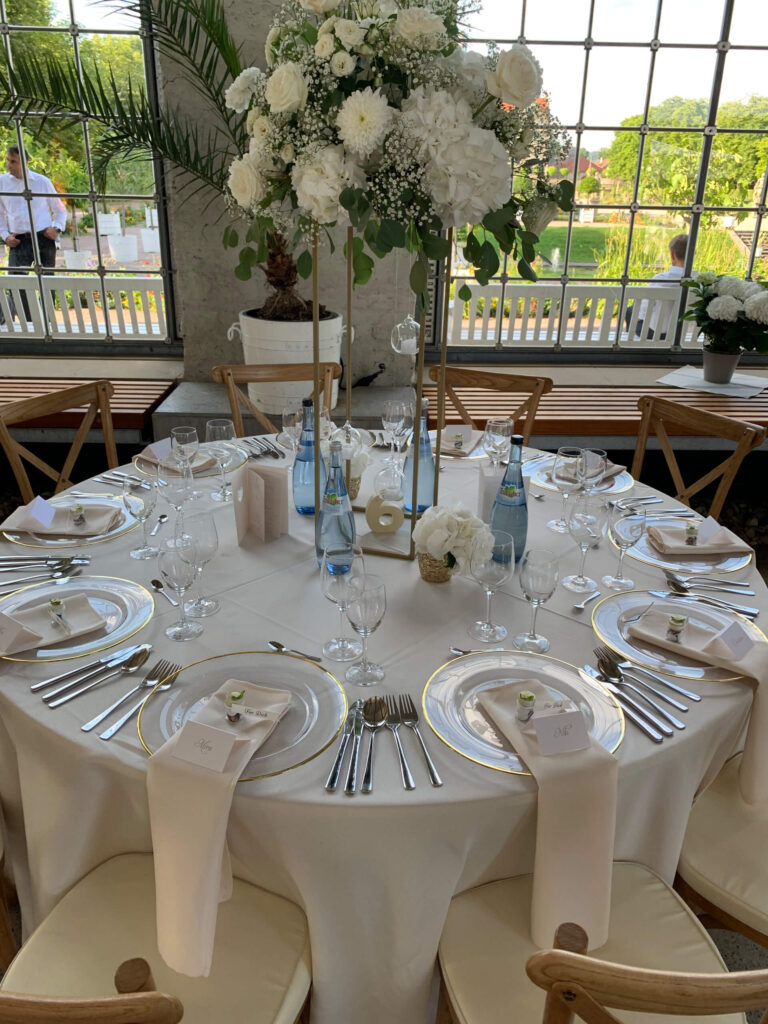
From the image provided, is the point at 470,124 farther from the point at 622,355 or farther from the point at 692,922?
the point at 622,355

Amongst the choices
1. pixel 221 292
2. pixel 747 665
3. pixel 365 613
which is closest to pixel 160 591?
pixel 365 613

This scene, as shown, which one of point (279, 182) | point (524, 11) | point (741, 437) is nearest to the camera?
point (279, 182)

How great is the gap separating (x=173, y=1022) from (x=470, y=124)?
4.19 ft

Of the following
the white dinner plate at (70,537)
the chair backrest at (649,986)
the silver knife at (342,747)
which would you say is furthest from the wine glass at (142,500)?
the chair backrest at (649,986)

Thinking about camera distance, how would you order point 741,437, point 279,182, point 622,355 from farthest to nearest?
point 622,355 → point 741,437 → point 279,182

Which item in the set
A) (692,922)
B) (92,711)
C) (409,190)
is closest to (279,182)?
(409,190)

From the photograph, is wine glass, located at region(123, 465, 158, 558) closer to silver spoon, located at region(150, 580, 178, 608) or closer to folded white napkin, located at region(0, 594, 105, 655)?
silver spoon, located at region(150, 580, 178, 608)

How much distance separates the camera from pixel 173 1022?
791mm

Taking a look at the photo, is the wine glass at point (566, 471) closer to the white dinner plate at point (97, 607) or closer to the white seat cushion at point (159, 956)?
the white dinner plate at point (97, 607)

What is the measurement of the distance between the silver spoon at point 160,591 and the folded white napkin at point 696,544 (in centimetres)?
108

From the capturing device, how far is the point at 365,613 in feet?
4.23

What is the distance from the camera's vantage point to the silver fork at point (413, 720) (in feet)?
3.69

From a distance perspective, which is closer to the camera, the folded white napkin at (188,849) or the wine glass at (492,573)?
the folded white napkin at (188,849)

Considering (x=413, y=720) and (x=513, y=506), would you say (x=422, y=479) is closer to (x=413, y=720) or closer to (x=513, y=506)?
(x=513, y=506)
